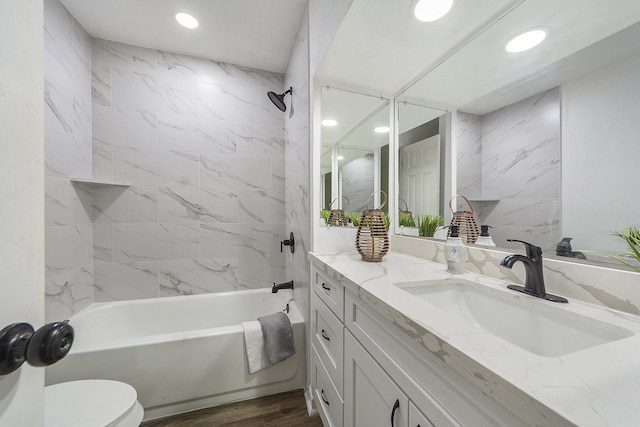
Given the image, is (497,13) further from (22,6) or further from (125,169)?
(125,169)

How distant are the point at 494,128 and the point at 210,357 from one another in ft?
6.18

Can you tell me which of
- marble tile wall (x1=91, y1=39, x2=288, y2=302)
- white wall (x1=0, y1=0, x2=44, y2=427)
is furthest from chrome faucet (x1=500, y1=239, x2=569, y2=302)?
marble tile wall (x1=91, y1=39, x2=288, y2=302)

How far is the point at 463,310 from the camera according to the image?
835 mm

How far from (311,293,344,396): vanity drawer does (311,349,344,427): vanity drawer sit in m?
0.05

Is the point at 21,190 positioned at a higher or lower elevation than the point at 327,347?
higher

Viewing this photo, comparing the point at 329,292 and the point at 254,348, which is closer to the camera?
the point at 329,292

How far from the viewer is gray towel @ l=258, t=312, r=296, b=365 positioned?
1507 mm

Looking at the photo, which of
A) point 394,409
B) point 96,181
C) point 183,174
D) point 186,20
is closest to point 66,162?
point 96,181

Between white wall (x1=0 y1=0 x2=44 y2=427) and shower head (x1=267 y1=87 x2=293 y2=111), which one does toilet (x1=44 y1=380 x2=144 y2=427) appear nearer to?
white wall (x1=0 y1=0 x2=44 y2=427)

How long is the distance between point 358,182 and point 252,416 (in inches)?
61.7

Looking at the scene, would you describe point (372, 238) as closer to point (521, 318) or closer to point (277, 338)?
point (521, 318)

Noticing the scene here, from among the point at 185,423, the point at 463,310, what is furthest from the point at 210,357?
the point at 463,310

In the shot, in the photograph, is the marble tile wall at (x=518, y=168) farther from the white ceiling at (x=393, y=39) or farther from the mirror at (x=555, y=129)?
the white ceiling at (x=393, y=39)

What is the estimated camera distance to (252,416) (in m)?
1.41
